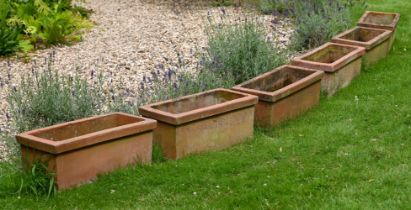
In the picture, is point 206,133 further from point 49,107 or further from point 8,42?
point 8,42

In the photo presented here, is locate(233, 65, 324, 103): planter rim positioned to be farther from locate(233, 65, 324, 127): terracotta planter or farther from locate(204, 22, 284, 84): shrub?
locate(204, 22, 284, 84): shrub

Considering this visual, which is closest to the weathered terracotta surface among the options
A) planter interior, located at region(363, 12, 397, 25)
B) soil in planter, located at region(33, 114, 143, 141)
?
planter interior, located at region(363, 12, 397, 25)

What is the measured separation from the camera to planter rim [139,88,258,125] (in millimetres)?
5195

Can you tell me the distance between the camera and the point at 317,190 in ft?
15.5

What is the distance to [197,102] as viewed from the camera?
584cm

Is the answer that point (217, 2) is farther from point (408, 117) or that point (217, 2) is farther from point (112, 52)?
point (408, 117)

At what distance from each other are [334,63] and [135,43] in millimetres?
3110

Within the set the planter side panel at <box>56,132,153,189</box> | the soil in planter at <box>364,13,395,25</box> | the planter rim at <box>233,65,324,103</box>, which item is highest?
the soil in planter at <box>364,13,395,25</box>

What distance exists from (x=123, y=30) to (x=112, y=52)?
1.27 meters

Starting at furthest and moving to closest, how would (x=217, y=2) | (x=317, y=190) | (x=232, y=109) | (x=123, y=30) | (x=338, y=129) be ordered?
(x=217, y=2) < (x=123, y=30) < (x=338, y=129) < (x=232, y=109) < (x=317, y=190)

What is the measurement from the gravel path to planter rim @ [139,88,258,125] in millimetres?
1450

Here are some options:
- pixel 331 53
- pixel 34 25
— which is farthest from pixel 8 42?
pixel 331 53

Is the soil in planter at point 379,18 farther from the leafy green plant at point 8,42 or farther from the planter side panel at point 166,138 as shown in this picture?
the planter side panel at point 166,138

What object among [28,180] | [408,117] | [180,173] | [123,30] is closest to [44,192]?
[28,180]
